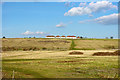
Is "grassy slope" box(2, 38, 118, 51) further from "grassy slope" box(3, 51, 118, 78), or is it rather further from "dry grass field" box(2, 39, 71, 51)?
"grassy slope" box(3, 51, 118, 78)

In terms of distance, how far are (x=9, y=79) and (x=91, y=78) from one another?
9.29 metres

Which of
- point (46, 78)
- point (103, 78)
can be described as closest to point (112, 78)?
point (103, 78)

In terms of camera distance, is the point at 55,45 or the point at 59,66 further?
the point at 55,45

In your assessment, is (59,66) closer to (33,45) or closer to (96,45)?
(33,45)

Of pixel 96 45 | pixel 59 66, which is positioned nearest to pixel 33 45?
pixel 96 45

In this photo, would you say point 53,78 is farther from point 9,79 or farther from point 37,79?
point 9,79

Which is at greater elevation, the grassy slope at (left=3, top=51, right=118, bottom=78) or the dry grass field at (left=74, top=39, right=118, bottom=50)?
the dry grass field at (left=74, top=39, right=118, bottom=50)

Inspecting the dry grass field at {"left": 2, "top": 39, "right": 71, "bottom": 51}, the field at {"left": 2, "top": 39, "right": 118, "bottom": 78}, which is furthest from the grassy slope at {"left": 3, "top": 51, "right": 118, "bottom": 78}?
the dry grass field at {"left": 2, "top": 39, "right": 71, "bottom": 51}

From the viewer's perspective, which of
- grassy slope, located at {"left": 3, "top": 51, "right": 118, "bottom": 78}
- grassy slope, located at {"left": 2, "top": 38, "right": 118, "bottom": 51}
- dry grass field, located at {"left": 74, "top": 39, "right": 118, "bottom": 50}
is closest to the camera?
grassy slope, located at {"left": 3, "top": 51, "right": 118, "bottom": 78}

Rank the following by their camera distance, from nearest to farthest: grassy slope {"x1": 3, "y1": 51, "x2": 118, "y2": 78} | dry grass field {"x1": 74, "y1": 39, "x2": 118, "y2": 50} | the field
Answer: grassy slope {"x1": 3, "y1": 51, "x2": 118, "y2": 78} < the field < dry grass field {"x1": 74, "y1": 39, "x2": 118, "y2": 50}

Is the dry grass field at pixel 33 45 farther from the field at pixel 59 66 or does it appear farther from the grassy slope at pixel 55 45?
the field at pixel 59 66

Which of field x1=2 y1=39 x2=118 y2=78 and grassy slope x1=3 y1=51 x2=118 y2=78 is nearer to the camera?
grassy slope x1=3 y1=51 x2=118 y2=78

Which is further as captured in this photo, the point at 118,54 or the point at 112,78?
the point at 118,54

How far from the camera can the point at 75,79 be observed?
776 inches
